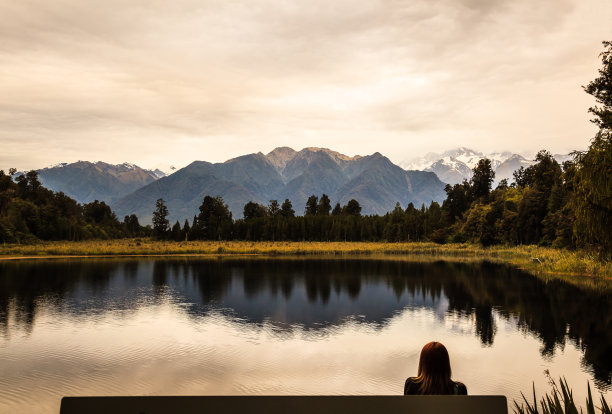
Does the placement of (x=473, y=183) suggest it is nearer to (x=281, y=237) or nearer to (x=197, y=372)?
(x=281, y=237)

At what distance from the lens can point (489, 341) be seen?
786 inches

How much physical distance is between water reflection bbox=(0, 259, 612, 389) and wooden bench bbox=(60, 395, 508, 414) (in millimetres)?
13517

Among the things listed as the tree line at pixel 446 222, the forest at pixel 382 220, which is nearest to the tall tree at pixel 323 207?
the forest at pixel 382 220

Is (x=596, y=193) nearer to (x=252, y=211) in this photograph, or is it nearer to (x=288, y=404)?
(x=288, y=404)

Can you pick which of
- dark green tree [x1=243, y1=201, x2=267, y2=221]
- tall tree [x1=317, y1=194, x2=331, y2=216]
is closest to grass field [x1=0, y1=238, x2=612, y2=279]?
tall tree [x1=317, y1=194, x2=331, y2=216]

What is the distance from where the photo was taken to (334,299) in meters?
32.0

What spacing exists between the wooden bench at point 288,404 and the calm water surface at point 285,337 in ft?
35.9

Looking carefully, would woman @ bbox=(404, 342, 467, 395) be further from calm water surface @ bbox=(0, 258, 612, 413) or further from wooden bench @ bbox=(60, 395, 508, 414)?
calm water surface @ bbox=(0, 258, 612, 413)

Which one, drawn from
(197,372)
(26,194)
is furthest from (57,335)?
(26,194)

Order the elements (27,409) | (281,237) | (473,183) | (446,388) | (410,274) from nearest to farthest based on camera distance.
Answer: (446,388) < (27,409) < (410,274) < (473,183) < (281,237)

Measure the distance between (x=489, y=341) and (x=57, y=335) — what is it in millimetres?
17771

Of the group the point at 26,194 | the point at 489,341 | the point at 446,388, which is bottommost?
the point at 489,341

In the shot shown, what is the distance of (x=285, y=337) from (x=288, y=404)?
60.3 ft

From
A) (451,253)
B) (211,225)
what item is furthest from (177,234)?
(451,253)
